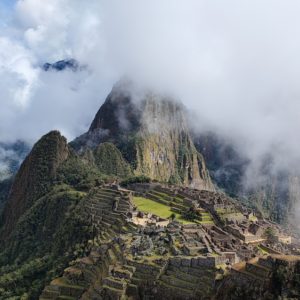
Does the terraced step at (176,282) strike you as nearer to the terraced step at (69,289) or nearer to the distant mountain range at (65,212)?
the distant mountain range at (65,212)

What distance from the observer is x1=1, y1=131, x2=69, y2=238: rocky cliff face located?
141m

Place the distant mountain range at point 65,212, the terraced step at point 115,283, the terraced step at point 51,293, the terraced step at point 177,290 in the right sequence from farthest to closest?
the distant mountain range at point 65,212 → the terraced step at point 51,293 → the terraced step at point 115,283 → the terraced step at point 177,290

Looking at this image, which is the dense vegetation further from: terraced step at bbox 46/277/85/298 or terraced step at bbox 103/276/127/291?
terraced step at bbox 103/276/127/291

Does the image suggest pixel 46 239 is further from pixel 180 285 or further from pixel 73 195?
pixel 180 285

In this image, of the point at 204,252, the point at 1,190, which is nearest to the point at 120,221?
the point at 204,252

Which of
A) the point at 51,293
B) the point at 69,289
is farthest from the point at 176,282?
the point at 51,293

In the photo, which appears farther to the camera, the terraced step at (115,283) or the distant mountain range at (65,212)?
the distant mountain range at (65,212)

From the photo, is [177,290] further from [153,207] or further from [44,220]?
[44,220]

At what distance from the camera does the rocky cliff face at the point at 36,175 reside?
Result: 140625 mm

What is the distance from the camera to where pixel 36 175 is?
144 m

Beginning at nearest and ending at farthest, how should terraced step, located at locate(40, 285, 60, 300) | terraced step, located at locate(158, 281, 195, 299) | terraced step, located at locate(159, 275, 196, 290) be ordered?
terraced step, located at locate(158, 281, 195, 299), terraced step, located at locate(159, 275, 196, 290), terraced step, located at locate(40, 285, 60, 300)

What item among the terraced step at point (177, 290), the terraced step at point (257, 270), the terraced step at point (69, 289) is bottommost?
the terraced step at point (177, 290)

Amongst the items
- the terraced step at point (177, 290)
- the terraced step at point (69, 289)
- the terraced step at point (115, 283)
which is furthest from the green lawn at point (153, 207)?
the terraced step at point (177, 290)

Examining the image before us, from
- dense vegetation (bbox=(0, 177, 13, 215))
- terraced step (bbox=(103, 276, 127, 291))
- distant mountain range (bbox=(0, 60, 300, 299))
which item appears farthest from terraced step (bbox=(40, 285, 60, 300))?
dense vegetation (bbox=(0, 177, 13, 215))
